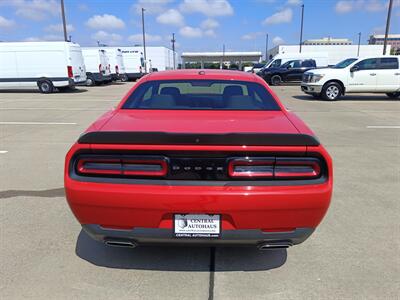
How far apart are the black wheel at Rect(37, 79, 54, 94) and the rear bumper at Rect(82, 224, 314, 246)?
18.3m

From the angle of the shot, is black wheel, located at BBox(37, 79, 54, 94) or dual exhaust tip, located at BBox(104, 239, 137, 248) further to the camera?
black wheel, located at BBox(37, 79, 54, 94)

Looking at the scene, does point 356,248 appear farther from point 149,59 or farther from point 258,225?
point 149,59

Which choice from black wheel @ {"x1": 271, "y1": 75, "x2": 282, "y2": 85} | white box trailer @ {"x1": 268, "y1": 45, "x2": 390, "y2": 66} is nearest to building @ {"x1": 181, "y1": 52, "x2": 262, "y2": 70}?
white box trailer @ {"x1": 268, "y1": 45, "x2": 390, "y2": 66}

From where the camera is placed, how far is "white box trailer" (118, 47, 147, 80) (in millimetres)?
31828

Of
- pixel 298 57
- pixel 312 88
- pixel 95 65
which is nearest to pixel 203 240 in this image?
pixel 312 88

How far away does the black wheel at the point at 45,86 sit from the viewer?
18.6 metres

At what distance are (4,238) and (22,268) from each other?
0.64 meters

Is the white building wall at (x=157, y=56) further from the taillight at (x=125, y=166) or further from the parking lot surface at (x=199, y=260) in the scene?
the taillight at (x=125, y=166)

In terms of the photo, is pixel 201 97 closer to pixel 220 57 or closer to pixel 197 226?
pixel 197 226

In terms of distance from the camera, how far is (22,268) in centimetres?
278

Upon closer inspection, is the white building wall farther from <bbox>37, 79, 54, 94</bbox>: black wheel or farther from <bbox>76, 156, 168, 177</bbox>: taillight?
<bbox>76, 156, 168, 177</bbox>: taillight

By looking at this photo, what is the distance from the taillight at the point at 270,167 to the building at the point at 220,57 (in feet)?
353

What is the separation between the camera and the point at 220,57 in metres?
110

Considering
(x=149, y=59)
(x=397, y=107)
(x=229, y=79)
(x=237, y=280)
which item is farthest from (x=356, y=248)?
(x=149, y=59)
